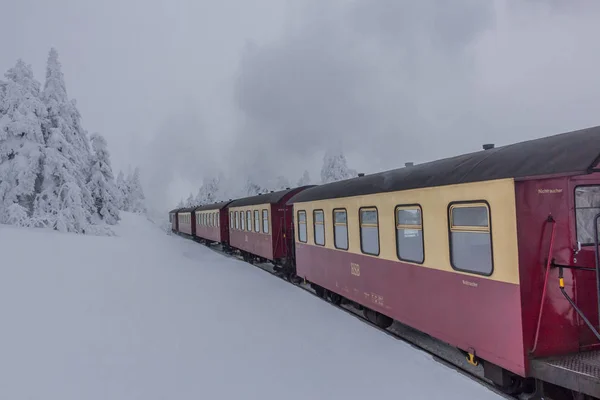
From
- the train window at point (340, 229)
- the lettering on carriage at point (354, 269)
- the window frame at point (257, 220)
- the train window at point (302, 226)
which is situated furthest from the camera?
the window frame at point (257, 220)

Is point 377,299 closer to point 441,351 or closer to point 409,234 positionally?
point 441,351

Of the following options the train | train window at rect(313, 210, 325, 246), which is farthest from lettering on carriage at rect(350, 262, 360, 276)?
train window at rect(313, 210, 325, 246)

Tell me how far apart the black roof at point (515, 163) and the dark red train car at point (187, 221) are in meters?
38.8

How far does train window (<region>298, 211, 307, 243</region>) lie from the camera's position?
1470cm

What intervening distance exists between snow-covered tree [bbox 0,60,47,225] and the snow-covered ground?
15.2m

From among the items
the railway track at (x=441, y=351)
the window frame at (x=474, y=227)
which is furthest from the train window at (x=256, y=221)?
the window frame at (x=474, y=227)

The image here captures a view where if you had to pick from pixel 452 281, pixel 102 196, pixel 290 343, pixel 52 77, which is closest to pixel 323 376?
pixel 290 343

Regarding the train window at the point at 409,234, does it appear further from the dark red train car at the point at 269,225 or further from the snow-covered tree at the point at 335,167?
the snow-covered tree at the point at 335,167

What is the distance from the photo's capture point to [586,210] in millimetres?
5648

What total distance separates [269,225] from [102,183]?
2926 centimetres

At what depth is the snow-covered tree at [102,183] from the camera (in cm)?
4078

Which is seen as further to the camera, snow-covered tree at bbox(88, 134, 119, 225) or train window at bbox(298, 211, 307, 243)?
snow-covered tree at bbox(88, 134, 119, 225)

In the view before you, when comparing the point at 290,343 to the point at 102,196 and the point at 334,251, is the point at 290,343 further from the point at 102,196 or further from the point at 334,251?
the point at 102,196

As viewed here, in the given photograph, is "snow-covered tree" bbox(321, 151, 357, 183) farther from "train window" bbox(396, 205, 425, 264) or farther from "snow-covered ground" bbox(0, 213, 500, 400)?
"train window" bbox(396, 205, 425, 264)
